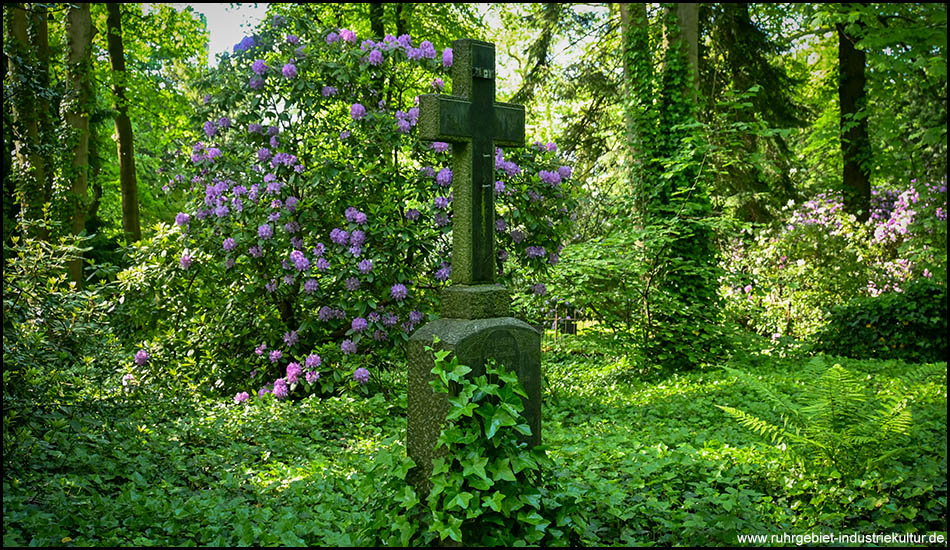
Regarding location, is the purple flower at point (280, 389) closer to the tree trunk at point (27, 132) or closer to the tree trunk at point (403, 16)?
the tree trunk at point (27, 132)

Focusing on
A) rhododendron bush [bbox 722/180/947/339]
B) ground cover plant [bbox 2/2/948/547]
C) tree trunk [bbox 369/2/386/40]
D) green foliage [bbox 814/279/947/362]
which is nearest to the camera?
ground cover plant [bbox 2/2/948/547]

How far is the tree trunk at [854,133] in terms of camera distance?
1289 centimetres

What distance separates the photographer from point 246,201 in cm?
664

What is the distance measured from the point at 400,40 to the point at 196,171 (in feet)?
8.65

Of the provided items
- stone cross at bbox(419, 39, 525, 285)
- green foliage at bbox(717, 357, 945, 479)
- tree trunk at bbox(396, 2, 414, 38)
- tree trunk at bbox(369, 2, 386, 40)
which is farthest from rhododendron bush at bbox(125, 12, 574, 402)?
tree trunk at bbox(396, 2, 414, 38)

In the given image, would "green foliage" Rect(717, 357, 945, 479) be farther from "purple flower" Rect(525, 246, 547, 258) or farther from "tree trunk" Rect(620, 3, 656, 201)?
"tree trunk" Rect(620, 3, 656, 201)

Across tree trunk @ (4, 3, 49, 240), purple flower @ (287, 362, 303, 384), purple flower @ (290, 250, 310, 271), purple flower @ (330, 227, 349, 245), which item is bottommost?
purple flower @ (287, 362, 303, 384)

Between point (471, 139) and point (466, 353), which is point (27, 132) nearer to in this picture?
point (471, 139)

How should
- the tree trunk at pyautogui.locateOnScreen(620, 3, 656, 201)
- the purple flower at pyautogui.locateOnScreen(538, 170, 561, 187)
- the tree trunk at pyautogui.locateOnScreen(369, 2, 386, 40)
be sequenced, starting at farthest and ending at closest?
1. the tree trunk at pyautogui.locateOnScreen(369, 2, 386, 40)
2. the tree trunk at pyautogui.locateOnScreen(620, 3, 656, 201)
3. the purple flower at pyautogui.locateOnScreen(538, 170, 561, 187)

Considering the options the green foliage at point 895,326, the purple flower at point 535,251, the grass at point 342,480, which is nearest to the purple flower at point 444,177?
the purple flower at point 535,251

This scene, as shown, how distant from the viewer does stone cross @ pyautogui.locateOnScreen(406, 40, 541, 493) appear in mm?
3609

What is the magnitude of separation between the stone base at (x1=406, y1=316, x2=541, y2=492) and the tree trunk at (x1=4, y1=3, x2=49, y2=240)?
6.96 metres

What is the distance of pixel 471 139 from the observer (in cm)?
398

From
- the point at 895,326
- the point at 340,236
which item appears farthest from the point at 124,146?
the point at 895,326
